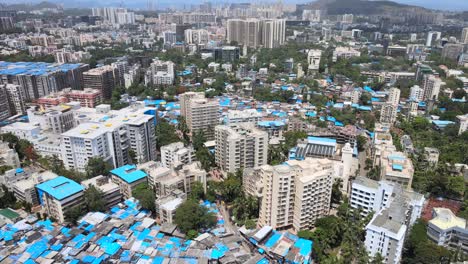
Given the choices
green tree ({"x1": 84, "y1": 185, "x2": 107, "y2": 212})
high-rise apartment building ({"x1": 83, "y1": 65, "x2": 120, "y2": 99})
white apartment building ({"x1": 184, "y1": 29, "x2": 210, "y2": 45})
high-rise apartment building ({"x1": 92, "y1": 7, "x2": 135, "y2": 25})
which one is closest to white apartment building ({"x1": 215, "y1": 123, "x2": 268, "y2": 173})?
green tree ({"x1": 84, "y1": 185, "x2": 107, "y2": 212})

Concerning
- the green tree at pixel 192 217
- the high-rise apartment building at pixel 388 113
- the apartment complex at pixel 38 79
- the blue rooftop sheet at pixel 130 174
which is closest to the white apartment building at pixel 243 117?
the blue rooftop sheet at pixel 130 174

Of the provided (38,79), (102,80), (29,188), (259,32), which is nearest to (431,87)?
(102,80)

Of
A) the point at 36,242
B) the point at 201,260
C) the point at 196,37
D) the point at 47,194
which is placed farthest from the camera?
the point at 196,37

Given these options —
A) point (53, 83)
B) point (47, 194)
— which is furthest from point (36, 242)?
point (53, 83)

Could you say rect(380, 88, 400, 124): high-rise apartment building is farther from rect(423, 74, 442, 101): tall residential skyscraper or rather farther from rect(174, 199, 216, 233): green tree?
rect(174, 199, 216, 233): green tree

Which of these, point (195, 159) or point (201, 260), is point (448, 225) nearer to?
point (201, 260)

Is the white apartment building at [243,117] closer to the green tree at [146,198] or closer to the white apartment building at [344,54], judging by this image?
the green tree at [146,198]
